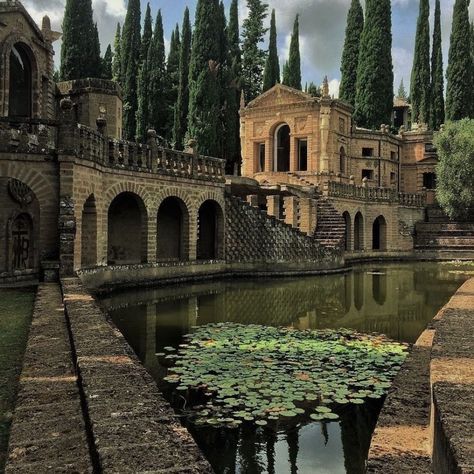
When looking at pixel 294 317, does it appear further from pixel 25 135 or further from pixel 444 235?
pixel 444 235

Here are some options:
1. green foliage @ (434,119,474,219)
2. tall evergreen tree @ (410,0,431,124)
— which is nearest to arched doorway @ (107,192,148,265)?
green foliage @ (434,119,474,219)

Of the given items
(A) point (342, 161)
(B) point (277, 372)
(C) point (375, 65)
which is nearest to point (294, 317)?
(B) point (277, 372)

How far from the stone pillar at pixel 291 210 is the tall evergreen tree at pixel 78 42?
55.4 feet

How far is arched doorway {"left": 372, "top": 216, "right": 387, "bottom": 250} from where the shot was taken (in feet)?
124

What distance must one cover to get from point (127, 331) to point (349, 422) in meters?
6.11

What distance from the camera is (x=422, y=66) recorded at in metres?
50.6

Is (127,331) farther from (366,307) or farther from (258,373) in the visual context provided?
(366,307)

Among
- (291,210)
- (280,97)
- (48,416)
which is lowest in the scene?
(48,416)

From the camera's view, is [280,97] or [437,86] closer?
[280,97]

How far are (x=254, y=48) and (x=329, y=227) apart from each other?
31.3m

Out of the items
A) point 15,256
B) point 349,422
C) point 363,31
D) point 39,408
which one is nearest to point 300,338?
point 349,422

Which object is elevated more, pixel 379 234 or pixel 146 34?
pixel 146 34

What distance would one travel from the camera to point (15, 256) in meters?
16.9

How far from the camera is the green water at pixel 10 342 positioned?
15.9ft
